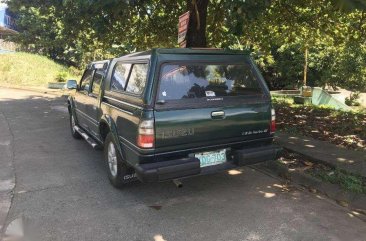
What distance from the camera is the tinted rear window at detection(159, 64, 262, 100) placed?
4.47m

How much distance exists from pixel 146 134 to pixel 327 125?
232 inches

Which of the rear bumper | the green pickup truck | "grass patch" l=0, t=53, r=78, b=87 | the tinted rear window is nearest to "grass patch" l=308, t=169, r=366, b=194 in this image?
the green pickup truck

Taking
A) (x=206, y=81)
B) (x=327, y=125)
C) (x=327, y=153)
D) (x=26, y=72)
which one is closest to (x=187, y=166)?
(x=206, y=81)

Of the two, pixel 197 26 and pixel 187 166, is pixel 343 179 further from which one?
pixel 197 26

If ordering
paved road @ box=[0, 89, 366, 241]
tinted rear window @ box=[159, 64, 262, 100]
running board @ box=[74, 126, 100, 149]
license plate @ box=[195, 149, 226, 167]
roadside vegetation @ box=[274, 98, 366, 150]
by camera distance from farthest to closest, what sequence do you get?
roadside vegetation @ box=[274, 98, 366, 150] → running board @ box=[74, 126, 100, 149] → license plate @ box=[195, 149, 226, 167] → tinted rear window @ box=[159, 64, 262, 100] → paved road @ box=[0, 89, 366, 241]

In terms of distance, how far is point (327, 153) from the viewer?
6.44 metres

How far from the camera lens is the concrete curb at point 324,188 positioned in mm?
4719

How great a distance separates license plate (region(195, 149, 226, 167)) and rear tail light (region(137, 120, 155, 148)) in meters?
0.63

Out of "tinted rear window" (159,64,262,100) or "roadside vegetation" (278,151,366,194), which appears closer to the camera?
"tinted rear window" (159,64,262,100)

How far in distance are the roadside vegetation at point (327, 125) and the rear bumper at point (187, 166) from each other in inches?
115

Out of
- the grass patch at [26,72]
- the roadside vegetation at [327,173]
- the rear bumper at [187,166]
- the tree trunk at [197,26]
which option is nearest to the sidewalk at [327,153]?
the roadside vegetation at [327,173]

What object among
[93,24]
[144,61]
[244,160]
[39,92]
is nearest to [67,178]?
[144,61]

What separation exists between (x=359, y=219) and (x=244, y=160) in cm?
143

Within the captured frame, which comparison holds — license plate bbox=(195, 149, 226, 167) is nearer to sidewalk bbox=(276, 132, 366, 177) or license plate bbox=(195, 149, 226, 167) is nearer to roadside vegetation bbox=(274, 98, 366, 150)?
sidewalk bbox=(276, 132, 366, 177)
